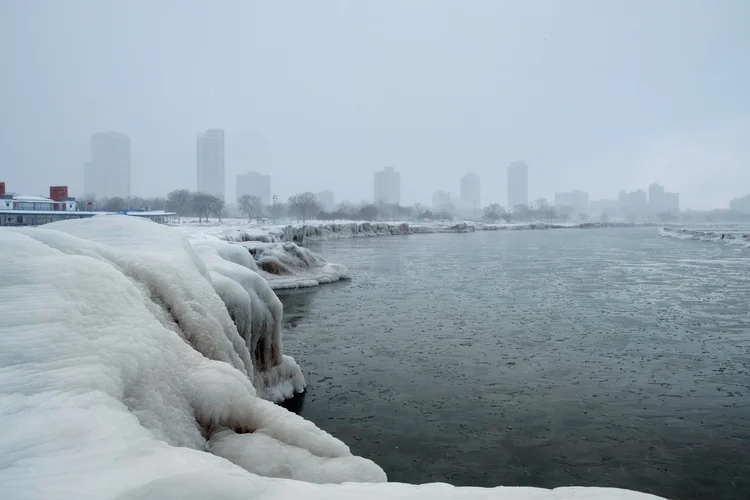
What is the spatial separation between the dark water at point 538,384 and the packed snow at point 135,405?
13.3 feet

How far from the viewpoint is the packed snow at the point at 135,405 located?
3.21 m

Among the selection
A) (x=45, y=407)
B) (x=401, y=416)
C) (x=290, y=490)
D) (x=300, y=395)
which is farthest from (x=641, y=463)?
(x=45, y=407)

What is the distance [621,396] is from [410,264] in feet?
96.4

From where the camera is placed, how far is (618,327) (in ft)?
59.9

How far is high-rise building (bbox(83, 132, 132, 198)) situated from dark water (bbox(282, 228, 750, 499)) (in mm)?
194380

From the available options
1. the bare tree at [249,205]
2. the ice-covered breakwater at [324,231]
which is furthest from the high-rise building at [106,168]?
the ice-covered breakwater at [324,231]

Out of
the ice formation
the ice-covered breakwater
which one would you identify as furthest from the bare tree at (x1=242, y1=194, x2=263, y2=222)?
the ice-covered breakwater

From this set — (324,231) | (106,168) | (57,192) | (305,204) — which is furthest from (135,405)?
(106,168)

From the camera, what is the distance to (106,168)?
194 m

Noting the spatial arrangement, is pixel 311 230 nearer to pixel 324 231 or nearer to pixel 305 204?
pixel 324 231

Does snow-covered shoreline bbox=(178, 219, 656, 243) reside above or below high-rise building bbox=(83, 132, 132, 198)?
below

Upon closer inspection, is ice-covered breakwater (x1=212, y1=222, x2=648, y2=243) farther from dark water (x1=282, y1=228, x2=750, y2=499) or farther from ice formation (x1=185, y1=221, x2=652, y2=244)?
dark water (x1=282, y1=228, x2=750, y2=499)

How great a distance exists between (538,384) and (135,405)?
1037cm

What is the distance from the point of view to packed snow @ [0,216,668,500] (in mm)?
3205
